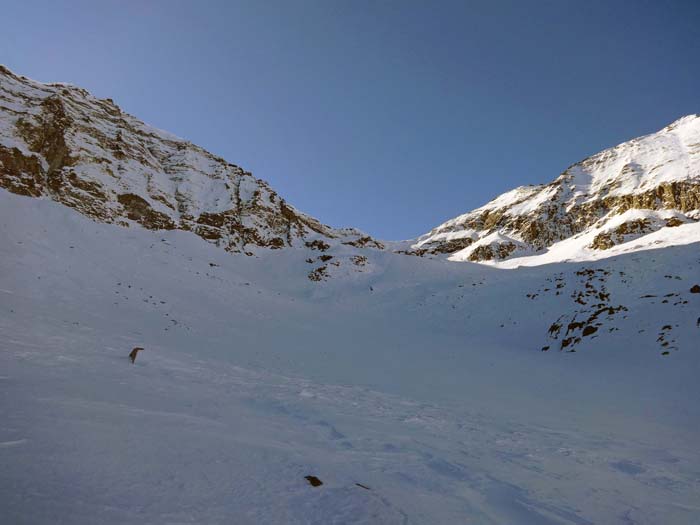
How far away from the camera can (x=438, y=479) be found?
4.40 meters

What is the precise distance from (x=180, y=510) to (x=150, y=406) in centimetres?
286

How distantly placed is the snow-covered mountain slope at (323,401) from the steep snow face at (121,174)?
1768cm

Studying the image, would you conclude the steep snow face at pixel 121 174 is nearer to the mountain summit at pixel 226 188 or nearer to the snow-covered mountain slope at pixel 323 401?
the mountain summit at pixel 226 188

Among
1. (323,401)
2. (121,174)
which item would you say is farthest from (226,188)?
(323,401)

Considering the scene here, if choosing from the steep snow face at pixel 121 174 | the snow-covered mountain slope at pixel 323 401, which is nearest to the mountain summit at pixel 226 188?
the steep snow face at pixel 121 174

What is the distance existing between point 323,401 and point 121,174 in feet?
150

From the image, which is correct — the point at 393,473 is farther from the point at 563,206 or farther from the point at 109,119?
the point at 563,206

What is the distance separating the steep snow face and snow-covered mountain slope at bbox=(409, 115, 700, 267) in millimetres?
35897

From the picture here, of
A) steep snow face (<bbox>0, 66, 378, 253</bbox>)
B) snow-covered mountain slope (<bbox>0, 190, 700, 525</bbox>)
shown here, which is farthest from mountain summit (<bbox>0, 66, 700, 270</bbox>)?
snow-covered mountain slope (<bbox>0, 190, 700, 525</bbox>)

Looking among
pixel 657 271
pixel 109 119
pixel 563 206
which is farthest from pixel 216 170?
pixel 563 206

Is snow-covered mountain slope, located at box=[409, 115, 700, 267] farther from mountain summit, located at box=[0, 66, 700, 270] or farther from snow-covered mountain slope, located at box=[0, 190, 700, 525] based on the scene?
snow-covered mountain slope, located at box=[0, 190, 700, 525]

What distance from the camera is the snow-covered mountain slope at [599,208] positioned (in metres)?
47.0

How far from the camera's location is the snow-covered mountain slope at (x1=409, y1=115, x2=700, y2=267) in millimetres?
47016

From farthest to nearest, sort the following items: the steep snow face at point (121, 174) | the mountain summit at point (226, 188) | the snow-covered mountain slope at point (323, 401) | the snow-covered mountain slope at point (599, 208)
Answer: the snow-covered mountain slope at point (599, 208) → the mountain summit at point (226, 188) → the steep snow face at point (121, 174) → the snow-covered mountain slope at point (323, 401)
